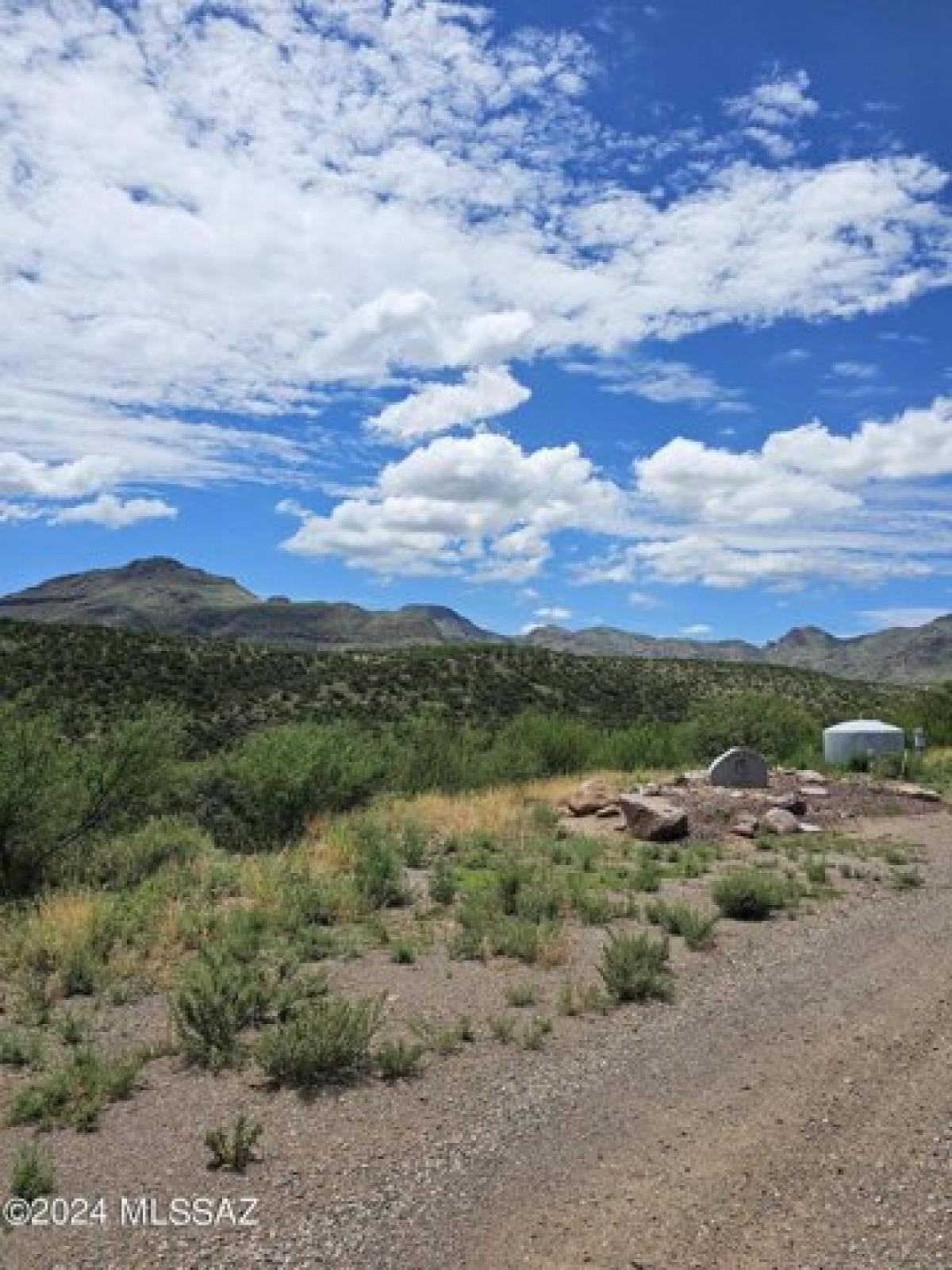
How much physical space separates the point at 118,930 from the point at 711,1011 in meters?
5.78

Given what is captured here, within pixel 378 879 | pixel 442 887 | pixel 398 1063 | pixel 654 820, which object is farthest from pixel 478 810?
pixel 398 1063

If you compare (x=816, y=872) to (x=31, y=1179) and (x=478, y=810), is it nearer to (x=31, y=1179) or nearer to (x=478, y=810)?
(x=478, y=810)

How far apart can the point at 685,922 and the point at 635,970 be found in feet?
7.27

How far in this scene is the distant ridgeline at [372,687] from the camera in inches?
1785

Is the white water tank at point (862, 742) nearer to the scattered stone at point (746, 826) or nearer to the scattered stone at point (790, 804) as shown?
the scattered stone at point (790, 804)

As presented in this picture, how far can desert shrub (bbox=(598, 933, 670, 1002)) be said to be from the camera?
9.68m

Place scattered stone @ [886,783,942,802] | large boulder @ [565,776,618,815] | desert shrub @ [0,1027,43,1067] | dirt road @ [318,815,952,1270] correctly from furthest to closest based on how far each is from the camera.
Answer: scattered stone @ [886,783,942,802] → large boulder @ [565,776,618,815] → desert shrub @ [0,1027,43,1067] → dirt road @ [318,815,952,1270]

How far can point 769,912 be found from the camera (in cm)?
1320

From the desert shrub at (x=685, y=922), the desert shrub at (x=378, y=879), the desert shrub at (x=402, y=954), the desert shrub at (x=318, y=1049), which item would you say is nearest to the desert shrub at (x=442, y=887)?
the desert shrub at (x=378, y=879)

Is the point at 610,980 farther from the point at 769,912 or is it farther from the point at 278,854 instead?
the point at 278,854

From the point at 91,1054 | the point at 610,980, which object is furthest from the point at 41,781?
the point at 610,980

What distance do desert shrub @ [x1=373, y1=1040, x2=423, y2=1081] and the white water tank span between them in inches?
1030

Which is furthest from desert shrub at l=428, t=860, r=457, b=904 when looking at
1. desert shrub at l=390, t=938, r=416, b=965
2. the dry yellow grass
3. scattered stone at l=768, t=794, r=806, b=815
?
scattered stone at l=768, t=794, r=806, b=815

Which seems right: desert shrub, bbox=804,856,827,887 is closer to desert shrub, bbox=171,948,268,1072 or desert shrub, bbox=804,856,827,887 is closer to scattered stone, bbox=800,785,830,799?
scattered stone, bbox=800,785,830,799
